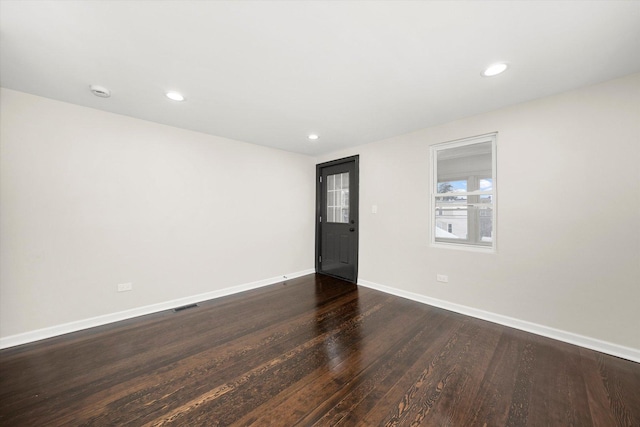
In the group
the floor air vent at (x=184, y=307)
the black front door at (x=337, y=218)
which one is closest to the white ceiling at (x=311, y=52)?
the black front door at (x=337, y=218)

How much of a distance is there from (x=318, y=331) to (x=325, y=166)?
10.7ft

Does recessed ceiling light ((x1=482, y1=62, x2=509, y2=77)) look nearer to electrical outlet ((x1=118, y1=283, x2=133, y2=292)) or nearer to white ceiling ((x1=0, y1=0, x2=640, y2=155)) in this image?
white ceiling ((x1=0, y1=0, x2=640, y2=155))

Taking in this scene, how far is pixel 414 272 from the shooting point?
3482mm

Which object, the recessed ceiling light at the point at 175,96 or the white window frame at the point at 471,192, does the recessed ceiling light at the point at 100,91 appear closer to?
the recessed ceiling light at the point at 175,96

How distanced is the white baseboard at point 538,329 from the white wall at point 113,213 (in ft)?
8.98

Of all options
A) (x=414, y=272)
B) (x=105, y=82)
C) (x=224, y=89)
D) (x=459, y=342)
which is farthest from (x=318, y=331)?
(x=105, y=82)

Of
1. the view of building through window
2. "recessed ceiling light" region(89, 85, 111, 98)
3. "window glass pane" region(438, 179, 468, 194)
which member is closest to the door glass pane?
the view of building through window

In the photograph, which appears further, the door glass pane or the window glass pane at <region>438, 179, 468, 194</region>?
the window glass pane at <region>438, 179, 468, 194</region>

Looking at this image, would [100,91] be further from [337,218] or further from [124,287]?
[337,218]

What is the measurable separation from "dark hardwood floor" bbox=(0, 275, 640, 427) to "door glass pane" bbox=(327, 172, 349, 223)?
218 cm

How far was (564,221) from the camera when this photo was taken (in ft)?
7.77

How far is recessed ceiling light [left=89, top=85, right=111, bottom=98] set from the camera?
2225 mm

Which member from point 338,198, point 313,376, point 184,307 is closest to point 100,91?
point 184,307

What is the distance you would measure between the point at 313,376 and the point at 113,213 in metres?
2.90
